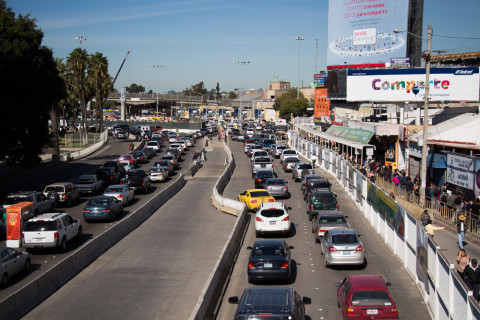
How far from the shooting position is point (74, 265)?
20.1 m

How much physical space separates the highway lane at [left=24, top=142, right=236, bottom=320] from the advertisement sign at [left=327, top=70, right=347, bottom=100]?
150ft

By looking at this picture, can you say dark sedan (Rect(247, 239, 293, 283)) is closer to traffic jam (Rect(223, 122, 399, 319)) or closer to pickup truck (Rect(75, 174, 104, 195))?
traffic jam (Rect(223, 122, 399, 319))

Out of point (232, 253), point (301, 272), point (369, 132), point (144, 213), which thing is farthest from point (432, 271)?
point (369, 132)

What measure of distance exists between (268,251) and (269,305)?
6712 millimetres

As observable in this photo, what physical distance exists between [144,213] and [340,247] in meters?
15.9

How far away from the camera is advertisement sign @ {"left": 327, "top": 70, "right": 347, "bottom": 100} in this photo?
74.1 m

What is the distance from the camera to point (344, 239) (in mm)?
19312

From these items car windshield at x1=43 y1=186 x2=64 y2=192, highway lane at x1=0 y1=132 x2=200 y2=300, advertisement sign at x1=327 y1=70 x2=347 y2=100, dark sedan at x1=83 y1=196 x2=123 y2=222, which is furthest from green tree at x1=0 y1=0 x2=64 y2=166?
advertisement sign at x1=327 y1=70 x2=347 y2=100

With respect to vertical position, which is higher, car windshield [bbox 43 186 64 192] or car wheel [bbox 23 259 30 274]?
car windshield [bbox 43 186 64 192]

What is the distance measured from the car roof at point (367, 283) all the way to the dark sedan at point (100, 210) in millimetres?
17811

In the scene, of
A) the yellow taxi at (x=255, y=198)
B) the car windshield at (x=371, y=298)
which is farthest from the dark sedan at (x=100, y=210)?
the car windshield at (x=371, y=298)

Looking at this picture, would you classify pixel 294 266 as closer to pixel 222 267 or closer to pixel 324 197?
pixel 222 267

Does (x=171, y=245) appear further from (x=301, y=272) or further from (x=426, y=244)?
(x=426, y=244)

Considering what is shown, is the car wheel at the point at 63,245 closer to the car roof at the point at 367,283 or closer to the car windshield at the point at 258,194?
the car windshield at the point at 258,194
